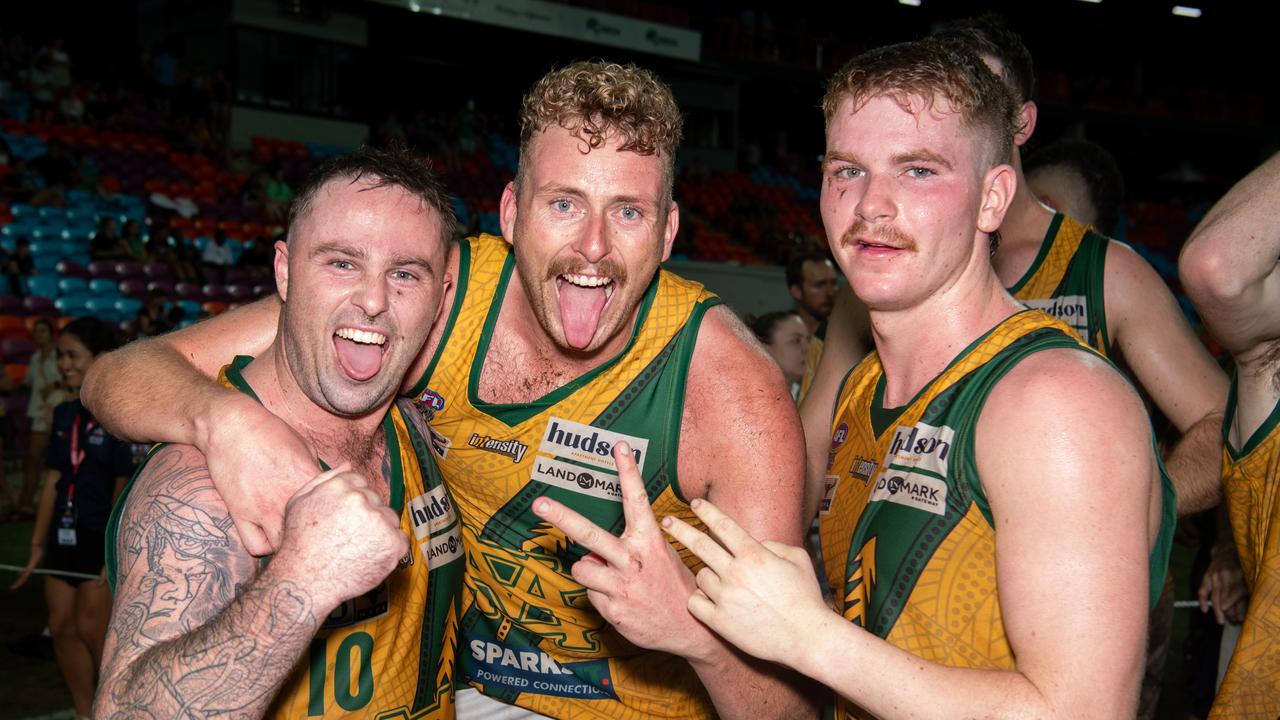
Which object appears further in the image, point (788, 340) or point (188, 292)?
point (188, 292)

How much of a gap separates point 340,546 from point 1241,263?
2103 millimetres

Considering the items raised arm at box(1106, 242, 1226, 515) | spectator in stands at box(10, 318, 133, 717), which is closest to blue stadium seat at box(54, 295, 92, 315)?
spectator in stands at box(10, 318, 133, 717)

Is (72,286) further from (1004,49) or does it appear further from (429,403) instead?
(1004,49)

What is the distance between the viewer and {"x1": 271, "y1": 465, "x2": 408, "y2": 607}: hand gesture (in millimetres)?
2016

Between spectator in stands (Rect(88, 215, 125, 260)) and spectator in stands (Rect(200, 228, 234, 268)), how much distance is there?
1260 mm

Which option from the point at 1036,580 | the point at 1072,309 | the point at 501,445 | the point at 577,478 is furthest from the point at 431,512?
the point at 1072,309

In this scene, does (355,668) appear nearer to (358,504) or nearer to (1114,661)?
(358,504)

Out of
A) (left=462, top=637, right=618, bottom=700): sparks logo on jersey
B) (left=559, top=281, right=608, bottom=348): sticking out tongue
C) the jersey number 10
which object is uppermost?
(left=559, top=281, right=608, bottom=348): sticking out tongue

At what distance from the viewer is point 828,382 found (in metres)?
3.58

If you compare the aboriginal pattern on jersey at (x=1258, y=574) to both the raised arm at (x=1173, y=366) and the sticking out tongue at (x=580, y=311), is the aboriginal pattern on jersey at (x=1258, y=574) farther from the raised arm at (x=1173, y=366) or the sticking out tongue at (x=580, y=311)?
the sticking out tongue at (x=580, y=311)

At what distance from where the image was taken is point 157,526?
2242 millimetres

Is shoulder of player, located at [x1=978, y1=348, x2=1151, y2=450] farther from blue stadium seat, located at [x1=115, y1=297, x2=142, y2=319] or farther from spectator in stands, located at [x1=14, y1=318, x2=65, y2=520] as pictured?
blue stadium seat, located at [x1=115, y1=297, x2=142, y2=319]

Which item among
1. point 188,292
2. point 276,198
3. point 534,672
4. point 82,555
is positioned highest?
point 276,198

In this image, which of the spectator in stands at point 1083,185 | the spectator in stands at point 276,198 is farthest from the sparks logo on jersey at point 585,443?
the spectator in stands at point 276,198
